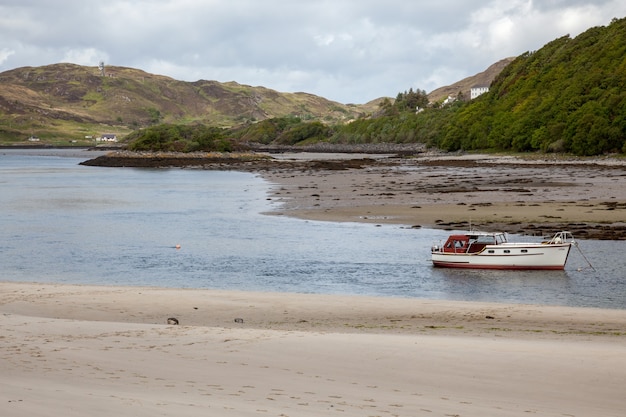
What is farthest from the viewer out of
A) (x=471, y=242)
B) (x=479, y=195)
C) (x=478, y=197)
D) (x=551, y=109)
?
(x=551, y=109)

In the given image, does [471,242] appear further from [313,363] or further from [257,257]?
[313,363]

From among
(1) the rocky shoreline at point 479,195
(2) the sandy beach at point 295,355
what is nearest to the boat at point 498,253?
(1) the rocky shoreline at point 479,195

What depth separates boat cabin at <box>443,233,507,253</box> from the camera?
3225 cm

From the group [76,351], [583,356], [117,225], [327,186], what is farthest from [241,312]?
[327,186]

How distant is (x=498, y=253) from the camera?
31438mm

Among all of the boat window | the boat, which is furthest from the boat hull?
the boat window

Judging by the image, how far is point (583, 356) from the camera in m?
14.3

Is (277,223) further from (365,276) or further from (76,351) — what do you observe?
(76,351)

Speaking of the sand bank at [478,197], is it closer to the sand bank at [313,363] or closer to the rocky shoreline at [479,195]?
the rocky shoreline at [479,195]

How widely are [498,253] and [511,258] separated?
558 millimetres

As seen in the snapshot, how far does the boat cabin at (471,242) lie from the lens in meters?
32.2

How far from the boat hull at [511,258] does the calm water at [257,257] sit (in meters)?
0.56

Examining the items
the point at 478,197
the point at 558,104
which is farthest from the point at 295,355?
the point at 558,104

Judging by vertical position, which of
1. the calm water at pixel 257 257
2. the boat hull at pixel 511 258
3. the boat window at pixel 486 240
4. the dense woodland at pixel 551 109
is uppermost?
the dense woodland at pixel 551 109
